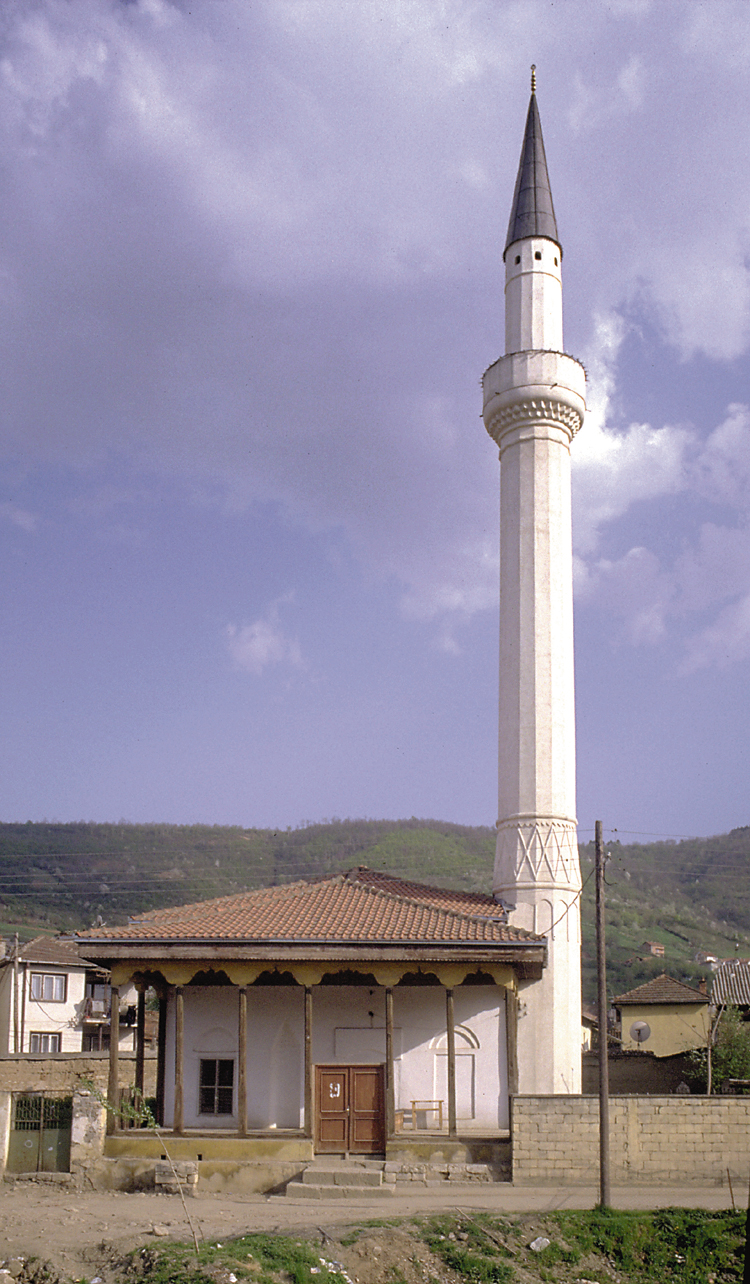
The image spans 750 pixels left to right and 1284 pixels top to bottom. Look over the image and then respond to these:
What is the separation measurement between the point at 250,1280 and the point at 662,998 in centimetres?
3166

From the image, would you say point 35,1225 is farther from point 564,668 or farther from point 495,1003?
point 564,668

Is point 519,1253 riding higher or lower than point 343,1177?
lower

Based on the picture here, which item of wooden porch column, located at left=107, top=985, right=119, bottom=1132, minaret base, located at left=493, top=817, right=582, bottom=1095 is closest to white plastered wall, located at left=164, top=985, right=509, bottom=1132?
wooden porch column, located at left=107, top=985, right=119, bottom=1132

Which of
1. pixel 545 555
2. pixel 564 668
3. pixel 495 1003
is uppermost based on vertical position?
pixel 545 555

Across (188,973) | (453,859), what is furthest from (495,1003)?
(453,859)

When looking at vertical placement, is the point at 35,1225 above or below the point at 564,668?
below

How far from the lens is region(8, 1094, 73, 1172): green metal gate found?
20.1 meters

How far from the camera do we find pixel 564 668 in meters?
27.3

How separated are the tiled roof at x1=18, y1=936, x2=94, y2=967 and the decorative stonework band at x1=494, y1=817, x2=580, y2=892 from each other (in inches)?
745

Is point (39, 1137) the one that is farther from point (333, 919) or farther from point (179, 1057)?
point (333, 919)

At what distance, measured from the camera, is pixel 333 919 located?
2272cm

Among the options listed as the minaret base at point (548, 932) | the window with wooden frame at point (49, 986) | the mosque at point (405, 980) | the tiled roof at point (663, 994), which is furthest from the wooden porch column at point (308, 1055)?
the tiled roof at point (663, 994)

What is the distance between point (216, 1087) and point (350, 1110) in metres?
3.05

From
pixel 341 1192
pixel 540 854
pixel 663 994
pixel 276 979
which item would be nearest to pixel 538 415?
pixel 540 854
